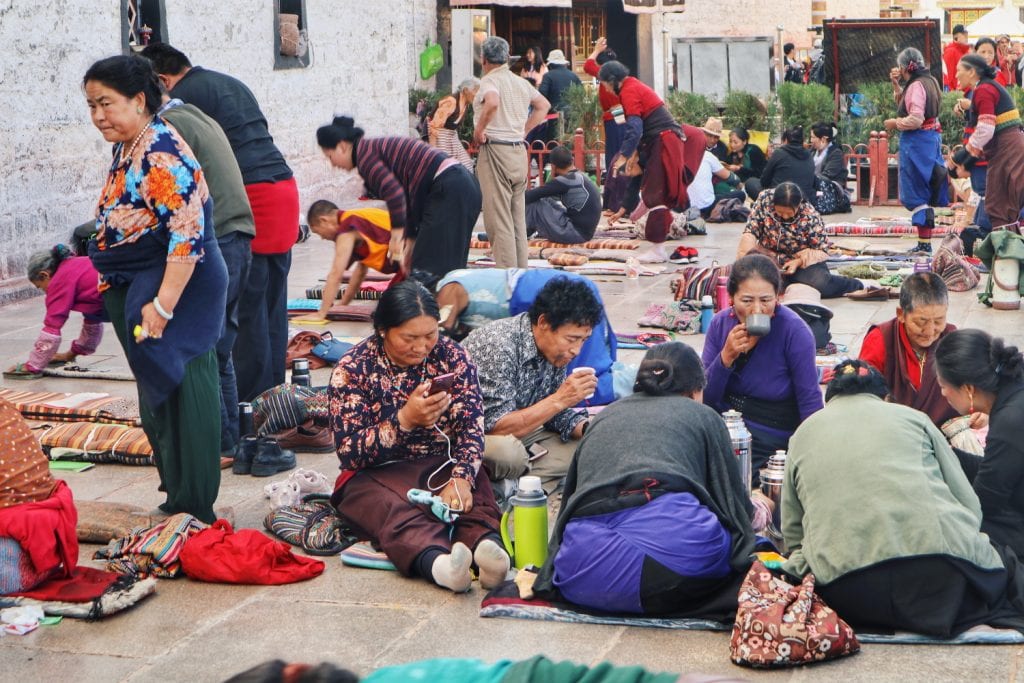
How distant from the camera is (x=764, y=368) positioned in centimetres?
562

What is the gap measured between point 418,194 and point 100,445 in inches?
98.9

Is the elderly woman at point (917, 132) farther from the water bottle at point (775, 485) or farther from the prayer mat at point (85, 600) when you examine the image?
the prayer mat at point (85, 600)

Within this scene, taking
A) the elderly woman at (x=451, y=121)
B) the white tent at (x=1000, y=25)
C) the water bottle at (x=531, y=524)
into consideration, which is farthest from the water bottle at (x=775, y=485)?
the white tent at (x=1000, y=25)

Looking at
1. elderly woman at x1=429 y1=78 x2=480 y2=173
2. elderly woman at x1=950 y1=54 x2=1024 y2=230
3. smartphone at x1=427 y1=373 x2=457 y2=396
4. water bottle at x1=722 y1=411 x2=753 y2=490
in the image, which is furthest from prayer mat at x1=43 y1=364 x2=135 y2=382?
elderly woman at x1=950 y1=54 x2=1024 y2=230

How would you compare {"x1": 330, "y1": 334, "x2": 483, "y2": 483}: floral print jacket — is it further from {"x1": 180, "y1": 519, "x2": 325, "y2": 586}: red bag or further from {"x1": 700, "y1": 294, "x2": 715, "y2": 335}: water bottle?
{"x1": 700, "y1": 294, "x2": 715, "y2": 335}: water bottle

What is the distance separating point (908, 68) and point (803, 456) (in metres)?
9.73

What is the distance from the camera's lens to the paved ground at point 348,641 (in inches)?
156

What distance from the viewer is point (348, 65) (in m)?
15.8

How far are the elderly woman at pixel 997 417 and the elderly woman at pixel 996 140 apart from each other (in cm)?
679

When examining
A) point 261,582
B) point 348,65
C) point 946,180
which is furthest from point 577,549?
point 348,65

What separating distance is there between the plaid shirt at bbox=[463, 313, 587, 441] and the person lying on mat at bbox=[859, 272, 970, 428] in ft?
4.29

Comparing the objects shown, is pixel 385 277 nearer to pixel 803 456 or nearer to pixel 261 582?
pixel 261 582

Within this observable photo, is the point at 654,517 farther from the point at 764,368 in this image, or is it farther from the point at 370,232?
the point at 370,232

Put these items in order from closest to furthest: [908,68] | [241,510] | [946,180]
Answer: [241,510]
[908,68]
[946,180]
